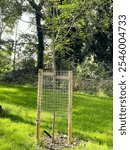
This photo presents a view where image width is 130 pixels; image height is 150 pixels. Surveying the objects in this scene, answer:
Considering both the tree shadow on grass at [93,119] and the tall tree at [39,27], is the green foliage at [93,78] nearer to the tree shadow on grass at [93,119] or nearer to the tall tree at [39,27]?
the tree shadow on grass at [93,119]

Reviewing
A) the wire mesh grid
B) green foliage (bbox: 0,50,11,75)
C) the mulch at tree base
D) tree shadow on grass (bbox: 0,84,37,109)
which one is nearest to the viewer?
the mulch at tree base

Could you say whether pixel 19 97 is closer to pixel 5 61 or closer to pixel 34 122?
pixel 34 122

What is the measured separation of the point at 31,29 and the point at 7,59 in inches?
112

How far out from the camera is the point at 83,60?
1028 inches

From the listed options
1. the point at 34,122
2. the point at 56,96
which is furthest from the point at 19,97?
the point at 56,96

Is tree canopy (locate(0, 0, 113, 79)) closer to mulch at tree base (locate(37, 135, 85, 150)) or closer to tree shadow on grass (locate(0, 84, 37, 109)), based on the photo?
tree shadow on grass (locate(0, 84, 37, 109))

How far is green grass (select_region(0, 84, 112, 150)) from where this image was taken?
368 inches

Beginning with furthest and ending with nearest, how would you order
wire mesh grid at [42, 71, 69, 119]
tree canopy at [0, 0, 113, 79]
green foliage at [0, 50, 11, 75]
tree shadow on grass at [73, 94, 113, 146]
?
1. green foliage at [0, 50, 11, 75]
2. tree canopy at [0, 0, 113, 79]
3. tree shadow on grass at [73, 94, 113, 146]
4. wire mesh grid at [42, 71, 69, 119]

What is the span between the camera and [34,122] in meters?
12.0

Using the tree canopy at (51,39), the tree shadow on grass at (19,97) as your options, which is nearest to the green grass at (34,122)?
the tree shadow on grass at (19,97)

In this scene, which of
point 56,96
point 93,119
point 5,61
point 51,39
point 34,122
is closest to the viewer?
point 56,96

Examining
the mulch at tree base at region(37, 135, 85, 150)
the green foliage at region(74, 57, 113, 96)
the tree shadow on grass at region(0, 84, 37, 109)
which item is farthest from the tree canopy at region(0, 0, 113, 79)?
the mulch at tree base at region(37, 135, 85, 150)

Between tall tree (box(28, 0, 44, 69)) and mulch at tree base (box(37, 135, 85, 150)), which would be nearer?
mulch at tree base (box(37, 135, 85, 150))

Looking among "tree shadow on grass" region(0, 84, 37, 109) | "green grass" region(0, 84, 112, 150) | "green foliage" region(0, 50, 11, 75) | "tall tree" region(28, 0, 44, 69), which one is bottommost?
"green grass" region(0, 84, 112, 150)
